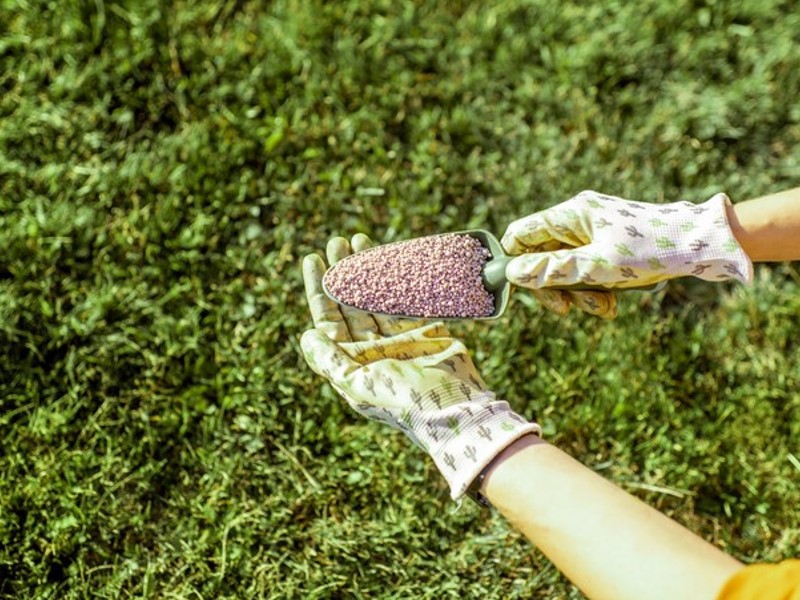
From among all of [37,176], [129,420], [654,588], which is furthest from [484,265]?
[37,176]

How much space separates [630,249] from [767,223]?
1.02 ft

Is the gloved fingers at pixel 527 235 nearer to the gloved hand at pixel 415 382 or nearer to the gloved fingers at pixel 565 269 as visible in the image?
the gloved fingers at pixel 565 269

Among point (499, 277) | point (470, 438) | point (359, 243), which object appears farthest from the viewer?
point (359, 243)

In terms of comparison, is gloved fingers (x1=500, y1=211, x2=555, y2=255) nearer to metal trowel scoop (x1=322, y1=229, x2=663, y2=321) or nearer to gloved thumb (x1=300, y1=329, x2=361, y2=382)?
metal trowel scoop (x1=322, y1=229, x2=663, y2=321)

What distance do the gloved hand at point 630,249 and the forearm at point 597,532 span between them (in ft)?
1.21

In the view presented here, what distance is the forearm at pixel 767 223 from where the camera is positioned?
1.80 m

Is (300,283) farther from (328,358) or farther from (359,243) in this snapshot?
(328,358)

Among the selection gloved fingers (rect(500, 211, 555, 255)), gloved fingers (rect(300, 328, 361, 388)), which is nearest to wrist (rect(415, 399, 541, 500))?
gloved fingers (rect(300, 328, 361, 388))

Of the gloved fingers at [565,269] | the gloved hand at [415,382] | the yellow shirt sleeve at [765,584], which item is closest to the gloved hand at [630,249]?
the gloved fingers at [565,269]

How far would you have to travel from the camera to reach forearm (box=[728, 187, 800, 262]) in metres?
1.80

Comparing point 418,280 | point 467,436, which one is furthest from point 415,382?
point 418,280

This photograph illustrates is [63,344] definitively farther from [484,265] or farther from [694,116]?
[694,116]

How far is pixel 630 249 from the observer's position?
5.78 ft

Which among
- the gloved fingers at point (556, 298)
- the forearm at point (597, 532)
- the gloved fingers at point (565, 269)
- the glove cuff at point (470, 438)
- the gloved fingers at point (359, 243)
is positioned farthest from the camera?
the gloved fingers at point (359, 243)
